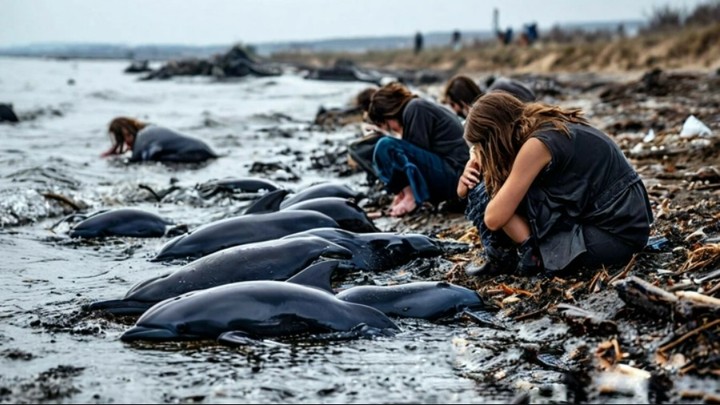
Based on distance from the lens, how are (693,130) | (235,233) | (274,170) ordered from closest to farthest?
(235,233)
(693,130)
(274,170)

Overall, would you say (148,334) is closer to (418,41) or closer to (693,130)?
(693,130)

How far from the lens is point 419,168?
866 cm

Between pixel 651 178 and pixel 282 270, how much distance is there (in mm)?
4413

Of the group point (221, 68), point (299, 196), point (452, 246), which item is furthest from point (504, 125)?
point (221, 68)

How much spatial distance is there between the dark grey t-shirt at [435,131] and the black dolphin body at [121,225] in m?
2.76

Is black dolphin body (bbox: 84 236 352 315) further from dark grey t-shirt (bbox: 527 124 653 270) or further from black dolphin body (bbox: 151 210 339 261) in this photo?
dark grey t-shirt (bbox: 527 124 653 270)

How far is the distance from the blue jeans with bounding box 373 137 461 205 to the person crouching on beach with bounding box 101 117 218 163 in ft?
19.8

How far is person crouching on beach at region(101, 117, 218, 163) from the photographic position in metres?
13.8

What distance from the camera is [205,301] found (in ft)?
17.1

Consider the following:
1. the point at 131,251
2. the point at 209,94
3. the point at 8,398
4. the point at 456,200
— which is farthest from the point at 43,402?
the point at 209,94

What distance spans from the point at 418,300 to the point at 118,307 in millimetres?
2017

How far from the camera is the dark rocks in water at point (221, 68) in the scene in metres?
48.6

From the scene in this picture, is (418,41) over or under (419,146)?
→ over

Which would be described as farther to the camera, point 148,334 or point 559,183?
point 559,183
